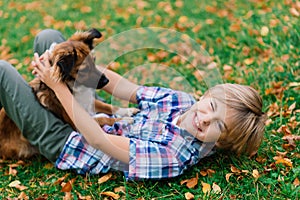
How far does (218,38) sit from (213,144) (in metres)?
3.06

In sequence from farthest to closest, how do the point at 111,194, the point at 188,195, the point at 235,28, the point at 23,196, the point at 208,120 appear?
1. the point at 235,28
2. the point at 23,196
3. the point at 111,194
4. the point at 188,195
5. the point at 208,120

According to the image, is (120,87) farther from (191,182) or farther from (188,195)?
(188,195)

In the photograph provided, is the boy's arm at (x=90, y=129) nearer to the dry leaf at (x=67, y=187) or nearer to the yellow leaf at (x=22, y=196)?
the dry leaf at (x=67, y=187)

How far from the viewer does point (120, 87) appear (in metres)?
4.02

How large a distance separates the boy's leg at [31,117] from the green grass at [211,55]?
1.04 ft

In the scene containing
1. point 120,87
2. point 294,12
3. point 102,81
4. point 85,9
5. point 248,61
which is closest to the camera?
point 102,81

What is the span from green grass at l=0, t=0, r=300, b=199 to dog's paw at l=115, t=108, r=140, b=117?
0.61 m

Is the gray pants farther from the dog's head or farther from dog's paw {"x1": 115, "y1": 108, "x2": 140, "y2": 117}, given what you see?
dog's paw {"x1": 115, "y1": 108, "x2": 140, "y2": 117}

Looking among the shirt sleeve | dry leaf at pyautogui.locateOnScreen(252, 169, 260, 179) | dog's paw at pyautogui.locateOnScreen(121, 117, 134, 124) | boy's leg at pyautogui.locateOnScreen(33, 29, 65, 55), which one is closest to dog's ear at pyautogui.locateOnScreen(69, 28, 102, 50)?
boy's leg at pyautogui.locateOnScreen(33, 29, 65, 55)

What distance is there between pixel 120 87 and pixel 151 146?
890 mm

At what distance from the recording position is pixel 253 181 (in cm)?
334

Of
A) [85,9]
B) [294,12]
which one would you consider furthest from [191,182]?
[85,9]

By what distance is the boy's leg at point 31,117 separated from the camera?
3.60 metres

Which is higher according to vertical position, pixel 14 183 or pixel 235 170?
pixel 235 170
